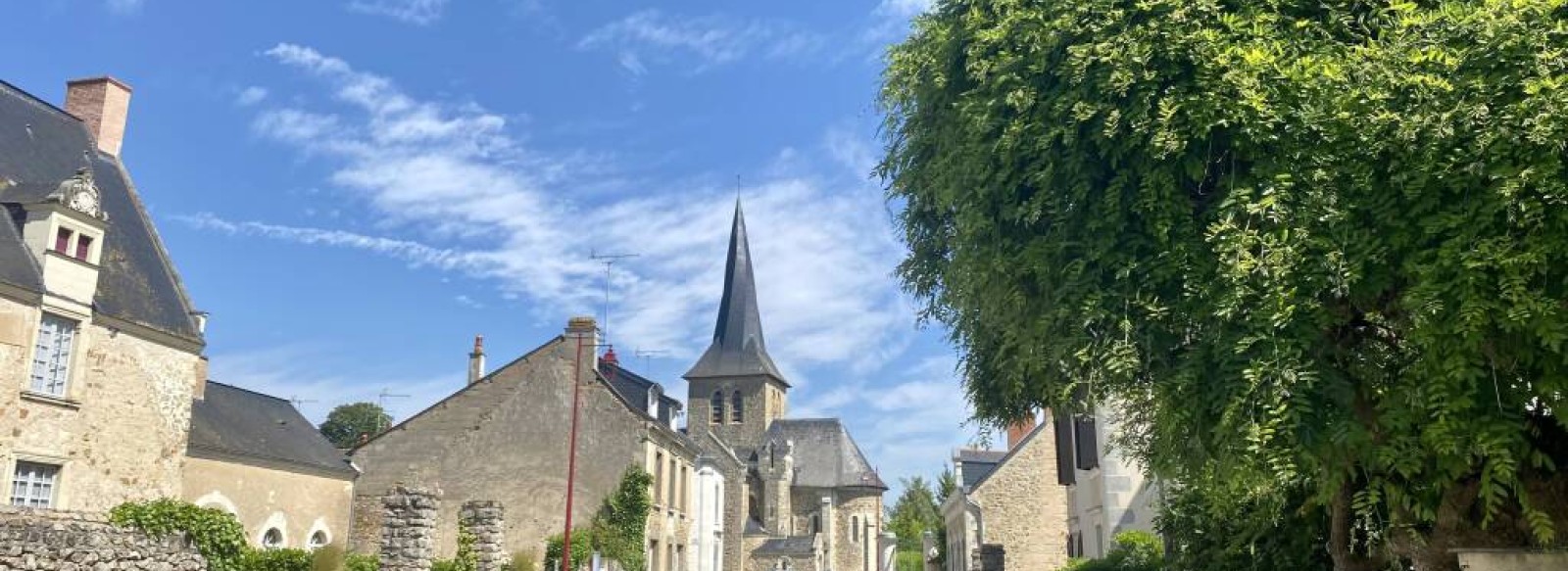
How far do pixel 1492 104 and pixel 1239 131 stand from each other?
137 centimetres

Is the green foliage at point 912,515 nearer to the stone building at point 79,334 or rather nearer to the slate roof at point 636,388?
the slate roof at point 636,388

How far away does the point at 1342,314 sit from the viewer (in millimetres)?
6746

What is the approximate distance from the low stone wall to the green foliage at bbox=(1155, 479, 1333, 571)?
11744mm

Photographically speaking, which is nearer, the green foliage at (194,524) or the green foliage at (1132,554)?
the green foliage at (194,524)

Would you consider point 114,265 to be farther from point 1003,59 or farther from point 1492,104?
point 1492,104

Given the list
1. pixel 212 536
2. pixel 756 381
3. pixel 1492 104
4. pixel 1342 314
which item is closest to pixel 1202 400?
→ pixel 1342 314

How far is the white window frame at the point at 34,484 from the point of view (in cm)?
1581

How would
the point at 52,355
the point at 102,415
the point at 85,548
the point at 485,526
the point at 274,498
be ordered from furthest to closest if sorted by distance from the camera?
1. the point at 274,498
2. the point at 102,415
3. the point at 52,355
4. the point at 485,526
5. the point at 85,548

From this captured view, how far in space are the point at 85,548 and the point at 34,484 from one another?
643 cm

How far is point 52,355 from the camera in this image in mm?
16562

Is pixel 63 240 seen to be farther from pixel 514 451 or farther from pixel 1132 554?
pixel 1132 554

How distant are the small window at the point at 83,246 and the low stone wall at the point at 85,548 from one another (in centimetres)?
533

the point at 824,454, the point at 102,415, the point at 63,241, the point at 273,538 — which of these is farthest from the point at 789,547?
the point at 63,241

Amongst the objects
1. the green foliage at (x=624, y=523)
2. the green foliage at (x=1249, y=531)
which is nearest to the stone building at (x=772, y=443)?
the green foliage at (x=624, y=523)
